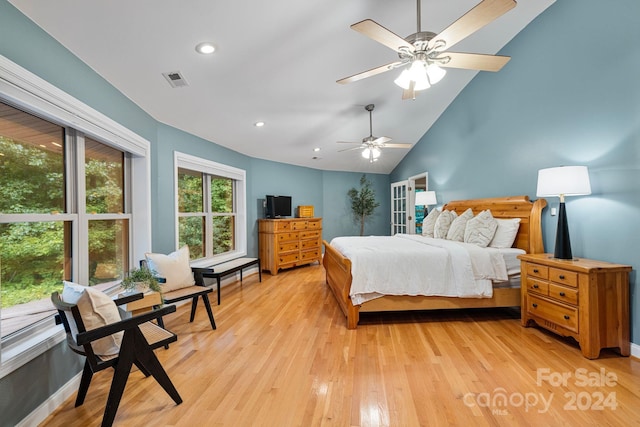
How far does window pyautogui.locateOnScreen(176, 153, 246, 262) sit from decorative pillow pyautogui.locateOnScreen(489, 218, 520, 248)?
3984 millimetres

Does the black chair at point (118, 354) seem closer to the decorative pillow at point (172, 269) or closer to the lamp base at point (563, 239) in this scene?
the decorative pillow at point (172, 269)

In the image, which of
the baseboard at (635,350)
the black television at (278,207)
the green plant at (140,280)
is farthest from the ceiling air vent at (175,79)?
the baseboard at (635,350)

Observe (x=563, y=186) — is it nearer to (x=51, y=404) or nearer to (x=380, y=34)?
(x=380, y=34)

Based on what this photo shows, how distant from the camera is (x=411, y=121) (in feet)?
17.2

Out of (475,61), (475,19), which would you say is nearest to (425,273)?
(475,61)

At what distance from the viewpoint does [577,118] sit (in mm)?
2832

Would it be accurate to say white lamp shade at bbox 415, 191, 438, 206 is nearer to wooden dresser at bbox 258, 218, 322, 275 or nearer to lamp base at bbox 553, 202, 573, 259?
wooden dresser at bbox 258, 218, 322, 275

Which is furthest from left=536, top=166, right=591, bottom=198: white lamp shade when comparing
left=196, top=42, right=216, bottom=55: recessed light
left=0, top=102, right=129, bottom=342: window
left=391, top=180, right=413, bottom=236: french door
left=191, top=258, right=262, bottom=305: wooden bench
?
left=0, top=102, right=129, bottom=342: window

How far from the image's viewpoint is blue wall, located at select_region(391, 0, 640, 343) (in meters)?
2.38

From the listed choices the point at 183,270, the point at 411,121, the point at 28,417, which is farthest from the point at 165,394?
the point at 411,121

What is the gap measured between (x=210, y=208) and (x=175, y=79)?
7.64ft

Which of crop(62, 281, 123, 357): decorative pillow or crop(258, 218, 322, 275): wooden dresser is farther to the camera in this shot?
crop(258, 218, 322, 275): wooden dresser

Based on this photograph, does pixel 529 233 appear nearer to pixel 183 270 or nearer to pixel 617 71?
pixel 617 71

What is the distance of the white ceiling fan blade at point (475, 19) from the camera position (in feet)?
5.30
